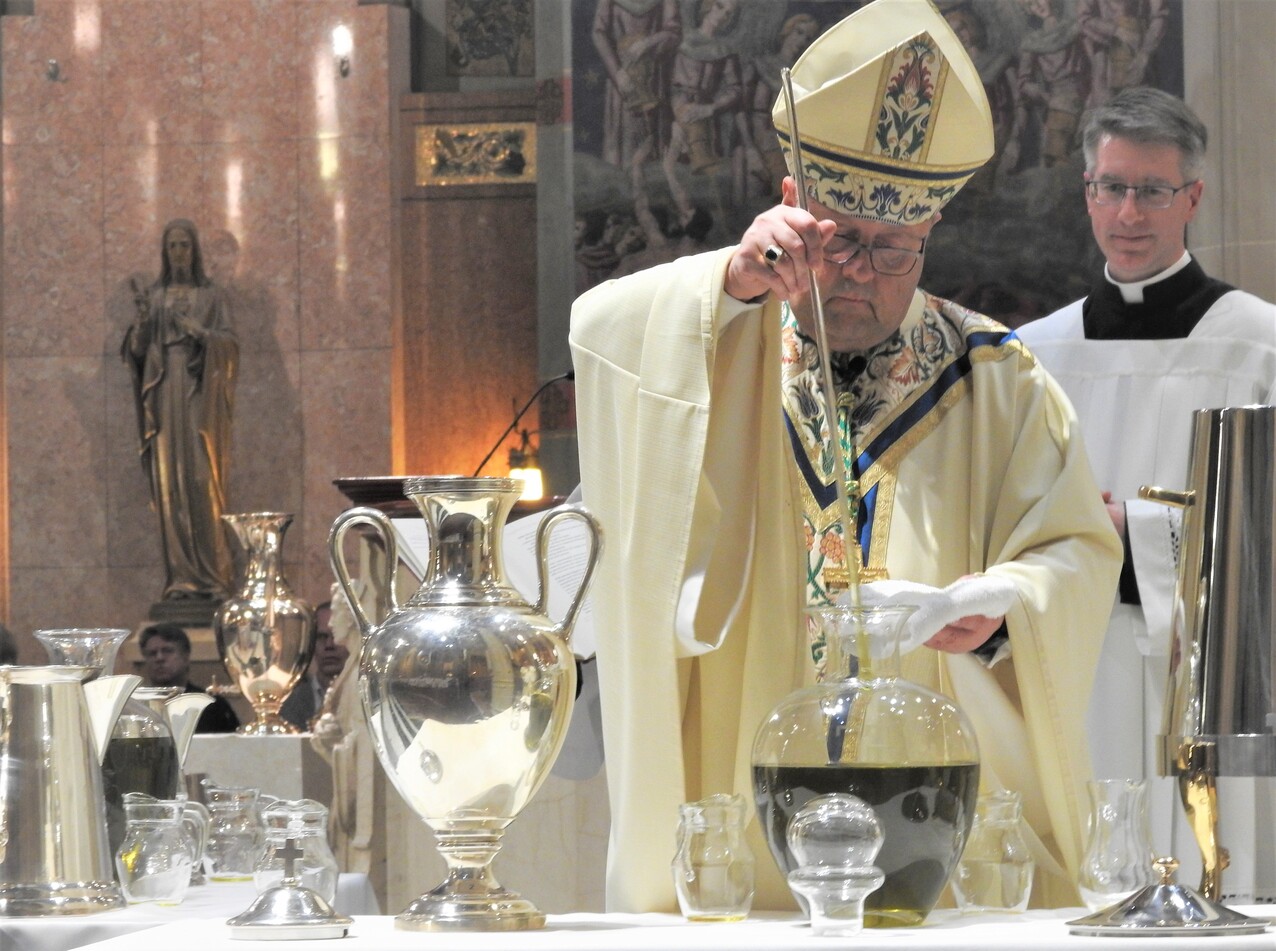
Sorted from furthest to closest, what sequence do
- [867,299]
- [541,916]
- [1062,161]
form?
1. [1062,161]
2. [867,299]
3. [541,916]

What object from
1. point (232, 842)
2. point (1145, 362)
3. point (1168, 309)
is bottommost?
point (232, 842)

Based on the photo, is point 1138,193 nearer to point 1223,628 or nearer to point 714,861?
point 1223,628

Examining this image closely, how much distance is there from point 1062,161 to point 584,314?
10418 millimetres

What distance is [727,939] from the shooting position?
5.52 feet

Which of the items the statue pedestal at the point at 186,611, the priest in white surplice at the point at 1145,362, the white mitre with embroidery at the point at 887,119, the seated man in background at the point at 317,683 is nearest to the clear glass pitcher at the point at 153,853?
the white mitre with embroidery at the point at 887,119

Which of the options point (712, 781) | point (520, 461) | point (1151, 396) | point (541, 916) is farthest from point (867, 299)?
point (520, 461)

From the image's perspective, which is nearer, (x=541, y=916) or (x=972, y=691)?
(x=541, y=916)

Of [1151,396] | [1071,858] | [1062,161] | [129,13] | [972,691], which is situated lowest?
[1071,858]

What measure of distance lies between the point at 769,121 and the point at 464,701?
10.9 m

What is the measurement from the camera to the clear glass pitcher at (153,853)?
8.07 feet

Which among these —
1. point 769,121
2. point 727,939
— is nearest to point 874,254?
point 727,939

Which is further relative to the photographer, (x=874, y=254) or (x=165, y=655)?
(x=165, y=655)

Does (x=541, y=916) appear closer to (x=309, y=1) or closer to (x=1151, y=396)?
(x=1151, y=396)

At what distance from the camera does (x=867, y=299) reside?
8.81 feet
